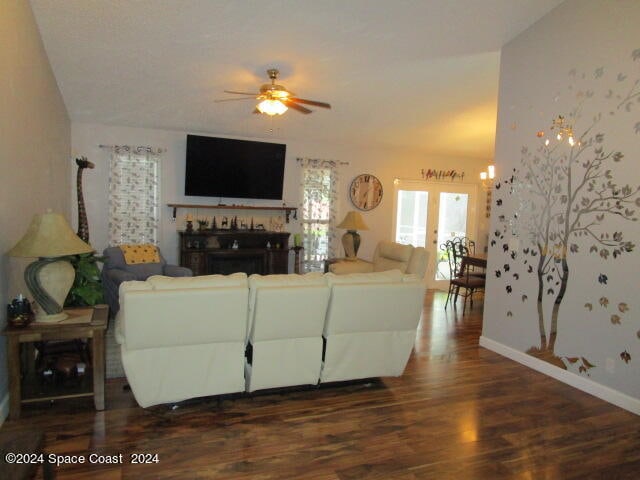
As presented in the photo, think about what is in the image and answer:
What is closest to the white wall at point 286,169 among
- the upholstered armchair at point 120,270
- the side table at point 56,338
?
the upholstered armchair at point 120,270

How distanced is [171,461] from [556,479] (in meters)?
2.16

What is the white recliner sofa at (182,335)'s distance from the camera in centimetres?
253

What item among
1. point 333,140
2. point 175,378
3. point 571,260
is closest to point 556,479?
point 571,260

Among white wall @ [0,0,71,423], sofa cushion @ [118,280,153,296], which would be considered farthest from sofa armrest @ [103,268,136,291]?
sofa cushion @ [118,280,153,296]

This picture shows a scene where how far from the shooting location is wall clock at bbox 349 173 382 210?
7608mm

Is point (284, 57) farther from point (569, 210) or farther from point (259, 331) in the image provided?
point (569, 210)

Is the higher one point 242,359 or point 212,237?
point 212,237

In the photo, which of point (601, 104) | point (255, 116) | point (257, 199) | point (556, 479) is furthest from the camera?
point (257, 199)

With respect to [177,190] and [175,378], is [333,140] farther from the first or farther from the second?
[175,378]

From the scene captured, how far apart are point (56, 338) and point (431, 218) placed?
669 cm

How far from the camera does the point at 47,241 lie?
261 cm

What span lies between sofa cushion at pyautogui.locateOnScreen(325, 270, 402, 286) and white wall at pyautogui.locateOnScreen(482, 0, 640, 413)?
1.69 metres

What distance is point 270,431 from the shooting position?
8.64 feet

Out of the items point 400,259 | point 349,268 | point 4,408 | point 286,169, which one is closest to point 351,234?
point 349,268
